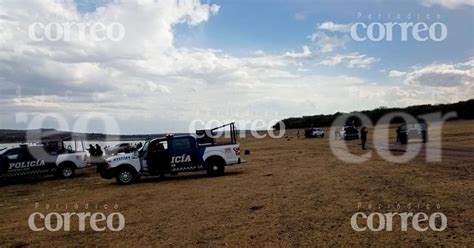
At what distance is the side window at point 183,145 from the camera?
61.3 feet

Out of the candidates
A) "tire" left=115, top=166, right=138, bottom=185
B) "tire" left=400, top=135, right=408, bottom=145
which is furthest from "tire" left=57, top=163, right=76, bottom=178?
"tire" left=400, top=135, right=408, bottom=145

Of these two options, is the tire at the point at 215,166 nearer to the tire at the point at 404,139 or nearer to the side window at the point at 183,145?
the side window at the point at 183,145

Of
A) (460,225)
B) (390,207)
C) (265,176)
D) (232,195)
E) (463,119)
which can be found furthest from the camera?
(463,119)

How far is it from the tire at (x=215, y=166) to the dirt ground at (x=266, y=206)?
87 cm

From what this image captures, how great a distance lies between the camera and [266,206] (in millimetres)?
11156

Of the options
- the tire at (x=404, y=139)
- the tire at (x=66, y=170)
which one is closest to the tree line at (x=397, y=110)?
the tire at (x=404, y=139)

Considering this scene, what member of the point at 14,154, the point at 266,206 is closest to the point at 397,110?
the point at 14,154

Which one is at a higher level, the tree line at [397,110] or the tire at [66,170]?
the tree line at [397,110]

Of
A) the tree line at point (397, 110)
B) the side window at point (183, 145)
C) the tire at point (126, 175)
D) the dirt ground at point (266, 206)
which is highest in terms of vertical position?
the tree line at point (397, 110)

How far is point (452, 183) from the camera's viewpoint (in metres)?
13.0

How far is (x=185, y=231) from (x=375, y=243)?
368 centimetres

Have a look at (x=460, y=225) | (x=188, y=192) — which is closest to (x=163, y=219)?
(x=188, y=192)

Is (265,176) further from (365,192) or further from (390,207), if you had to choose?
(390,207)

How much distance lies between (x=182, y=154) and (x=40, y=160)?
26.8 ft
